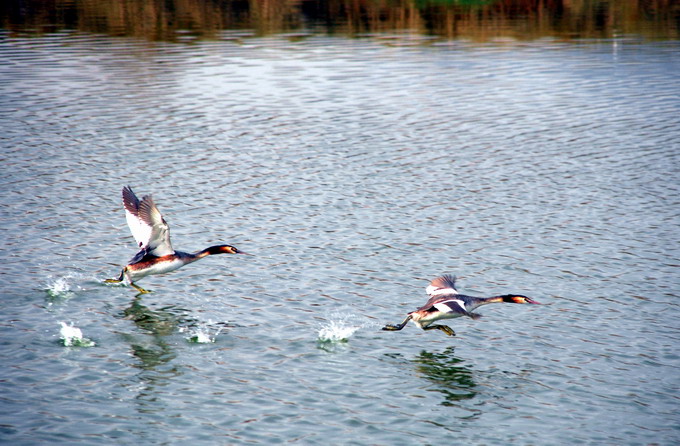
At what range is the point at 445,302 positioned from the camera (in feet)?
A: 53.1

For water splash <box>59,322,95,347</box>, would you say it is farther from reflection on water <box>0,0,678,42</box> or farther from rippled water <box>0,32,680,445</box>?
reflection on water <box>0,0,678,42</box>

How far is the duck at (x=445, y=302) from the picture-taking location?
16.2m

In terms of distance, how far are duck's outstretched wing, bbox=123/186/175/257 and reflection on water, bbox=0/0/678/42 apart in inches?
1953

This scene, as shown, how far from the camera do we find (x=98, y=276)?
20.9 metres

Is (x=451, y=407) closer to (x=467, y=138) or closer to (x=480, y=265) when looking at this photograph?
(x=480, y=265)

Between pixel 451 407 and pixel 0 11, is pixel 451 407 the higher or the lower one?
the lower one

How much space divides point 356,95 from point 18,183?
66.0 feet

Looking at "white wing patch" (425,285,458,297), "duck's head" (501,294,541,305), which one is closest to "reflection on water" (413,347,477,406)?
"white wing patch" (425,285,458,297)

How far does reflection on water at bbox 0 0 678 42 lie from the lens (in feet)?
222

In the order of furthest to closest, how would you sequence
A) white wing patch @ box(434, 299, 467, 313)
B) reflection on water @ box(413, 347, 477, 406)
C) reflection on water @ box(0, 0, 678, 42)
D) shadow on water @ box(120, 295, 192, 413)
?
1. reflection on water @ box(0, 0, 678, 42)
2. white wing patch @ box(434, 299, 467, 313)
3. reflection on water @ box(413, 347, 477, 406)
4. shadow on water @ box(120, 295, 192, 413)

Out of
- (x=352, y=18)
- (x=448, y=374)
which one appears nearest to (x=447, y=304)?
(x=448, y=374)

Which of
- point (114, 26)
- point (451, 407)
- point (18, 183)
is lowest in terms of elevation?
point (451, 407)

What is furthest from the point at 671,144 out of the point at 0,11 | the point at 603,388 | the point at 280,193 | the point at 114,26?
the point at 0,11

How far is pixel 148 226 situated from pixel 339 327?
4430 millimetres
